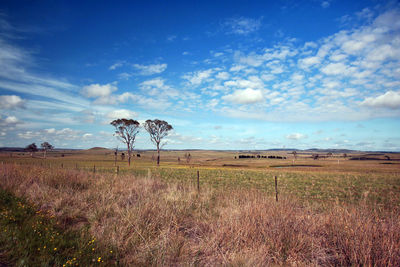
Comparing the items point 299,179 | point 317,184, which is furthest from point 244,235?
point 299,179

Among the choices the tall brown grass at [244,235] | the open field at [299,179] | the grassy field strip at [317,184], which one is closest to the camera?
the tall brown grass at [244,235]

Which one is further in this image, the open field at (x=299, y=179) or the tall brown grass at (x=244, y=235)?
the open field at (x=299, y=179)

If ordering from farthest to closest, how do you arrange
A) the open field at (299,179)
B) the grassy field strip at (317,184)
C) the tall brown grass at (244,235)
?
the open field at (299,179)
the grassy field strip at (317,184)
the tall brown grass at (244,235)

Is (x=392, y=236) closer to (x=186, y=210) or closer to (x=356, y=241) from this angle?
(x=356, y=241)

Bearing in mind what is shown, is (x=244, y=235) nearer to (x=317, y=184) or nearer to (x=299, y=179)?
(x=317, y=184)

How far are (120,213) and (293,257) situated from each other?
17.8ft

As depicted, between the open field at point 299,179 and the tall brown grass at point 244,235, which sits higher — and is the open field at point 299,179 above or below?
below

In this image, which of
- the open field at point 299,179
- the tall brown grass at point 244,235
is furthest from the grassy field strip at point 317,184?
the tall brown grass at point 244,235

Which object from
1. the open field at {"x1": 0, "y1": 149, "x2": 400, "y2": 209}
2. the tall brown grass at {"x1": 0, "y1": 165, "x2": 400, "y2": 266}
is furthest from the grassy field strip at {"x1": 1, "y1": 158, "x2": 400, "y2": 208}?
the tall brown grass at {"x1": 0, "y1": 165, "x2": 400, "y2": 266}

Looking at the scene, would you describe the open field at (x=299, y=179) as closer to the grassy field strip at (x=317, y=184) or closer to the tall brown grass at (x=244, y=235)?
the grassy field strip at (x=317, y=184)

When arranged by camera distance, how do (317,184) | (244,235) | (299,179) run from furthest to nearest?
(299,179)
(317,184)
(244,235)

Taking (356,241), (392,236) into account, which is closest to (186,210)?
(356,241)

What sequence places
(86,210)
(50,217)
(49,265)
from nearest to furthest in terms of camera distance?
(49,265) → (50,217) → (86,210)

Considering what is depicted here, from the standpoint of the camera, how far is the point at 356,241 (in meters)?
5.16
